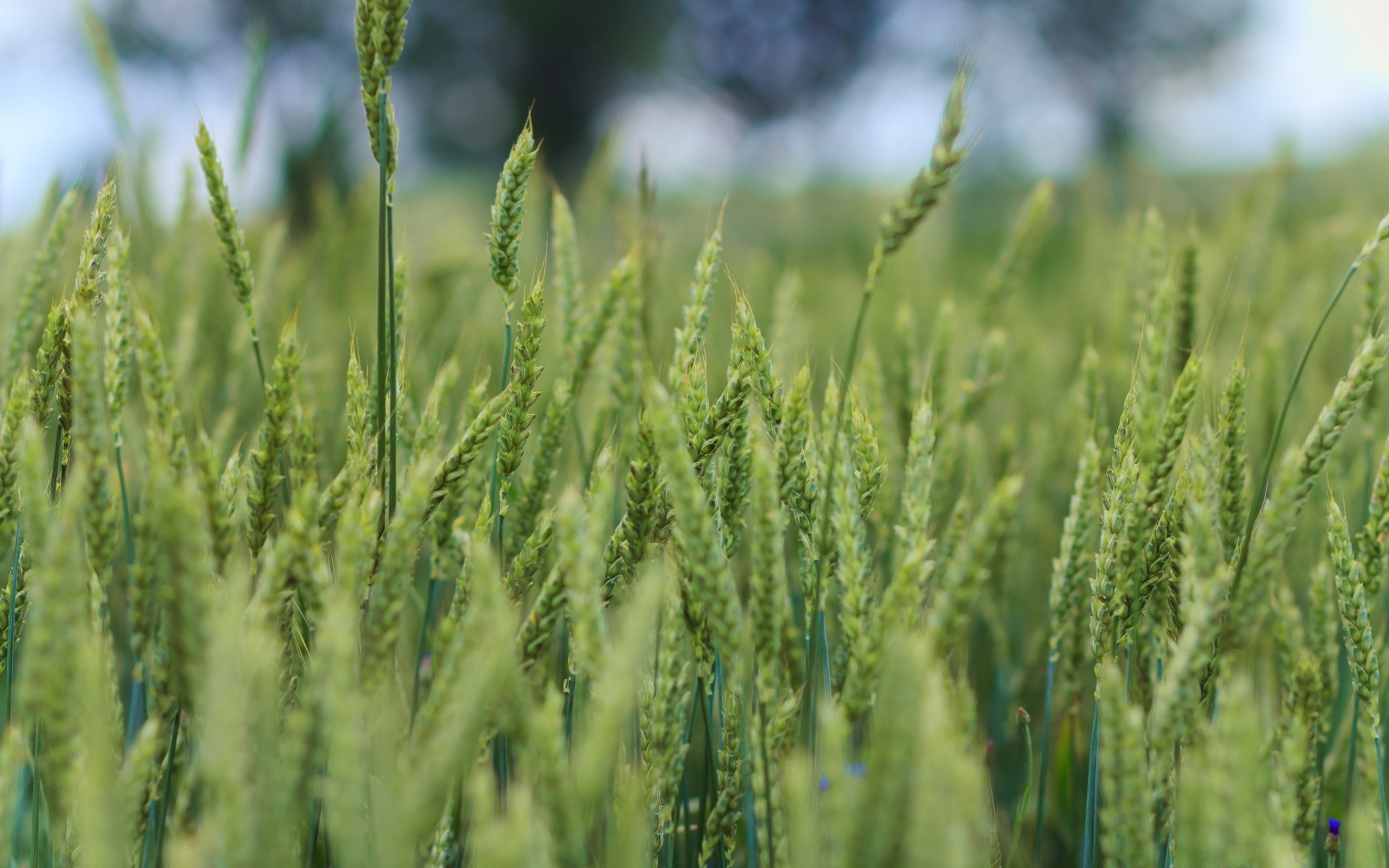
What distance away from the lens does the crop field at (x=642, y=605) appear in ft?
1.72

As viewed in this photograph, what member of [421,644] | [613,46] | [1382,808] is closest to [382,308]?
[421,644]

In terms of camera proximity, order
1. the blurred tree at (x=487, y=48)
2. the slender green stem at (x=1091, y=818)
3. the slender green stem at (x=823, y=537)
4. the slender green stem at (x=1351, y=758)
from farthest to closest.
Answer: the blurred tree at (x=487, y=48), the slender green stem at (x=1351, y=758), the slender green stem at (x=1091, y=818), the slender green stem at (x=823, y=537)

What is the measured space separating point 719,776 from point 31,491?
547 millimetres

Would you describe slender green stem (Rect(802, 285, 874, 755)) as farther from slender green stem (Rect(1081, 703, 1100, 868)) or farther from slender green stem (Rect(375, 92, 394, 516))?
slender green stem (Rect(375, 92, 394, 516))

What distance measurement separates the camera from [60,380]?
2.72 feet

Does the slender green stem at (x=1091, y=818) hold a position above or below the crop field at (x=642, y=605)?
below

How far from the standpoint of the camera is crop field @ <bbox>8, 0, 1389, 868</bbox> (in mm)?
523

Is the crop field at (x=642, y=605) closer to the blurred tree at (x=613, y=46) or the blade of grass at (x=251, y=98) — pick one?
the blade of grass at (x=251, y=98)

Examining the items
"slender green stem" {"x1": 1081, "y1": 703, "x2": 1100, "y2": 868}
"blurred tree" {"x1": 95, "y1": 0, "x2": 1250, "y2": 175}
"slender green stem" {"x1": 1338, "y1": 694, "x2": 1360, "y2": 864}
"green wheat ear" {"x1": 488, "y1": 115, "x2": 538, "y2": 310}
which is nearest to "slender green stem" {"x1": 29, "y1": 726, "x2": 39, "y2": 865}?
A: "green wheat ear" {"x1": 488, "y1": 115, "x2": 538, "y2": 310}

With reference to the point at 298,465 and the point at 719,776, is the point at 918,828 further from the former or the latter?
the point at 298,465

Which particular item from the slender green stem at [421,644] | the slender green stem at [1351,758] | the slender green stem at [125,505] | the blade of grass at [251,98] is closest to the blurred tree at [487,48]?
the blade of grass at [251,98]

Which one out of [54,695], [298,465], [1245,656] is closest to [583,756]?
[54,695]

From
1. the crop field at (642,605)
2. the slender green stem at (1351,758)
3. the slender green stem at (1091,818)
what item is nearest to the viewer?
the crop field at (642,605)

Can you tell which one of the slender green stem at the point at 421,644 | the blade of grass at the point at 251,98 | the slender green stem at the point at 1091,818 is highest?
the blade of grass at the point at 251,98
